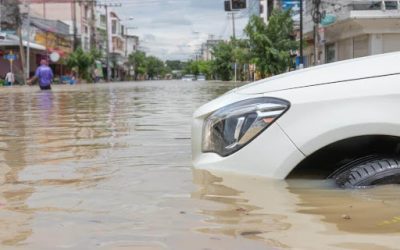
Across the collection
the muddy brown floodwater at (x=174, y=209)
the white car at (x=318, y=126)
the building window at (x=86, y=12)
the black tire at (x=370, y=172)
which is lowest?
the muddy brown floodwater at (x=174, y=209)

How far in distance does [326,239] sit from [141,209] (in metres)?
1.22

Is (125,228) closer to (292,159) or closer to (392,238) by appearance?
(292,159)

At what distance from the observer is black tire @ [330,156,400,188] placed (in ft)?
12.7

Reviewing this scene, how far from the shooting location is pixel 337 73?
3863mm

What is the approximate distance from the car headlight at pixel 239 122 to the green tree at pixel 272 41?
3966 cm

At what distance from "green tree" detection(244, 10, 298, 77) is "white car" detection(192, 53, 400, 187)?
3973 centimetres

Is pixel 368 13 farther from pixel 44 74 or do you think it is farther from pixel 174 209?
pixel 174 209

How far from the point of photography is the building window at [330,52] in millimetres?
46806

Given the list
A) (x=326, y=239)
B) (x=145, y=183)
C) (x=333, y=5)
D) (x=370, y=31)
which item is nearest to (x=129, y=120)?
(x=145, y=183)

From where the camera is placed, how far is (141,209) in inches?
155

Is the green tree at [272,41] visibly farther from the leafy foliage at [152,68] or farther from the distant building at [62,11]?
the leafy foliage at [152,68]

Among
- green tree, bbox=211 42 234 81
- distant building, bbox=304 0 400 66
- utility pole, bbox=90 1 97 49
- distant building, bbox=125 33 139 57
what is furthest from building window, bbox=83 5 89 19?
distant building, bbox=125 33 139 57

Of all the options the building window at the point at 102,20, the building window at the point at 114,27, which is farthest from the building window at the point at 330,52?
the building window at the point at 114,27

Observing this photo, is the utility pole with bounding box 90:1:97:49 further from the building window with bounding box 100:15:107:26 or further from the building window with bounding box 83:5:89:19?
the building window with bounding box 100:15:107:26
